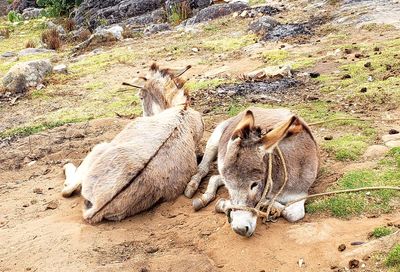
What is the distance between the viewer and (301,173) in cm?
631

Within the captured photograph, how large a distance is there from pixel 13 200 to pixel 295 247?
14.3 ft

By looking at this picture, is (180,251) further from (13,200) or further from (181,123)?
(13,200)

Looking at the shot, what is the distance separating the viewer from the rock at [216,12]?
70.9 ft

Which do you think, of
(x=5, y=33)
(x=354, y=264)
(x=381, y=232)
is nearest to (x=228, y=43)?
(x=381, y=232)

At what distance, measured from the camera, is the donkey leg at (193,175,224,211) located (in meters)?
6.68

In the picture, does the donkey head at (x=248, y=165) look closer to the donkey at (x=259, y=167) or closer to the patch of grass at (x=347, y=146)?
the donkey at (x=259, y=167)

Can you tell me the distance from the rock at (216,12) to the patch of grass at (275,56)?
742 cm

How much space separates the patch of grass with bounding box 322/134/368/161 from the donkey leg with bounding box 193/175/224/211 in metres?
1.67

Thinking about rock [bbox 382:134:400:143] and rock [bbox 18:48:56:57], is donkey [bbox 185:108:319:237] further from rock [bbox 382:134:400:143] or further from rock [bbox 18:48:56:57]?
rock [bbox 18:48:56:57]

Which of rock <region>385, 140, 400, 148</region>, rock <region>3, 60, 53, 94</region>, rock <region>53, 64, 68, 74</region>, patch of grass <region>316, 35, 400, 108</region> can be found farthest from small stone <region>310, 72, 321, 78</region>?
rock <region>53, 64, 68, 74</region>

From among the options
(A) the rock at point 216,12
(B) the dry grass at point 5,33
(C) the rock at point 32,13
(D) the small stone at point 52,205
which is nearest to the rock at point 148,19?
(A) the rock at point 216,12

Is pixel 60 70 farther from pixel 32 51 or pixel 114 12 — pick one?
pixel 114 12

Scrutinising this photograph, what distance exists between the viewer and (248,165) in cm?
552

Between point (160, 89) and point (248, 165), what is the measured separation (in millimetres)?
4156
